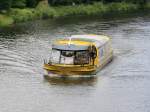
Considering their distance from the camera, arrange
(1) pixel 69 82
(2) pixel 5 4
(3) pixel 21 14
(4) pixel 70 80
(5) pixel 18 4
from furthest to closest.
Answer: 1. (5) pixel 18 4
2. (3) pixel 21 14
3. (2) pixel 5 4
4. (4) pixel 70 80
5. (1) pixel 69 82

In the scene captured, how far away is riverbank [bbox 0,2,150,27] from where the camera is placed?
320 ft

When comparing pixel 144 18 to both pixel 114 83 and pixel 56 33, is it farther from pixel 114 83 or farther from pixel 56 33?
pixel 114 83

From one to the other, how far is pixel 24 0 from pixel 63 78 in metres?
54.4

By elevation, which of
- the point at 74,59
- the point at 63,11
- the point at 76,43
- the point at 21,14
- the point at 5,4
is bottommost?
the point at 63,11

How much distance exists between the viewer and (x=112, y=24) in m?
95.8

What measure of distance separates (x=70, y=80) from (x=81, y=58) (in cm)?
279

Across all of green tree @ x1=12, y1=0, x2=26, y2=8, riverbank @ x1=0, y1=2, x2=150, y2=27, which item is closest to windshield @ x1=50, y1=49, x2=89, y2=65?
riverbank @ x1=0, y1=2, x2=150, y2=27

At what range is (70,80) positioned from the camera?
54000 millimetres

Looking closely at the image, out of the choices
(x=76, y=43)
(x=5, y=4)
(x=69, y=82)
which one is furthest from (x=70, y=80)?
(x=5, y=4)

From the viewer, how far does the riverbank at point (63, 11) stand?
320ft

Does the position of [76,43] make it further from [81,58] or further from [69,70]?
[69,70]

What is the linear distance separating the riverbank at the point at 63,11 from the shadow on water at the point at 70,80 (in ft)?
126

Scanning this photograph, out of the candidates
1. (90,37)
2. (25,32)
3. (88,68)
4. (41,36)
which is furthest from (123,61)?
(25,32)

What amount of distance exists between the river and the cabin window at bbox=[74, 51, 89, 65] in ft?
6.40
